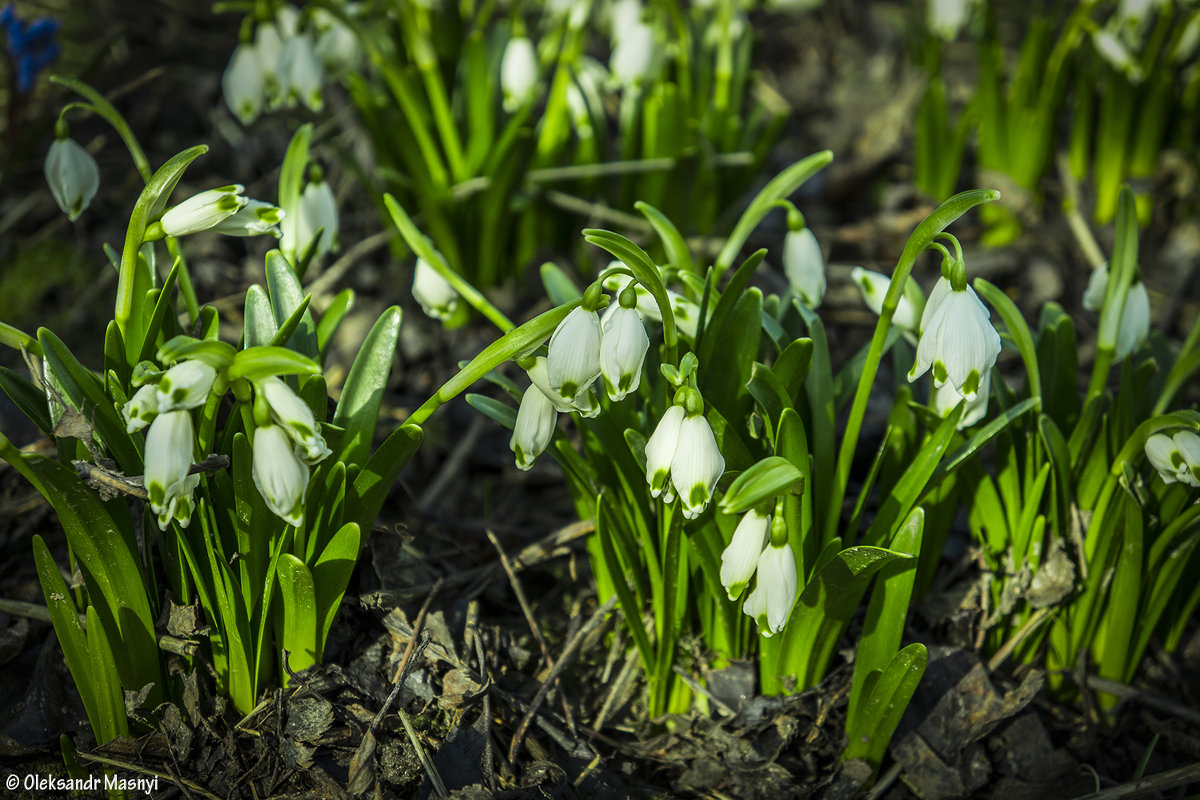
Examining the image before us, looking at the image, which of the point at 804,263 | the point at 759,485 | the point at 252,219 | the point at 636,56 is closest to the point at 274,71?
the point at 636,56

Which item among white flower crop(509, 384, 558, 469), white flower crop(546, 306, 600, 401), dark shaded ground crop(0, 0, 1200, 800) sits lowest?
dark shaded ground crop(0, 0, 1200, 800)

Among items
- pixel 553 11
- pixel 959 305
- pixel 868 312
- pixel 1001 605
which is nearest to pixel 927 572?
pixel 1001 605

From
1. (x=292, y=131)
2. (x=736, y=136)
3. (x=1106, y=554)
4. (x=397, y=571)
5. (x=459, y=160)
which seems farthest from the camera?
(x=292, y=131)

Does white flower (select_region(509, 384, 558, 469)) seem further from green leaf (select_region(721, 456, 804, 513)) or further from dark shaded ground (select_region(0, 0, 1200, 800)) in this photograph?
dark shaded ground (select_region(0, 0, 1200, 800))

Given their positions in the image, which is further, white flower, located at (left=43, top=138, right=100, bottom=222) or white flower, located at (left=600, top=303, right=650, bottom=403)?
white flower, located at (left=43, top=138, right=100, bottom=222)

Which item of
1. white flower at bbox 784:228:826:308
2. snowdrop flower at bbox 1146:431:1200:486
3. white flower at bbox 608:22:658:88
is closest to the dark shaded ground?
snowdrop flower at bbox 1146:431:1200:486

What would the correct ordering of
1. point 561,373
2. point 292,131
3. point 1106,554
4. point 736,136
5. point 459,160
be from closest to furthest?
point 561,373 < point 1106,554 < point 459,160 < point 736,136 < point 292,131

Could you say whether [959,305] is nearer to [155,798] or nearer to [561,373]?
[561,373]

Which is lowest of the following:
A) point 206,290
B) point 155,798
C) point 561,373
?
point 155,798
